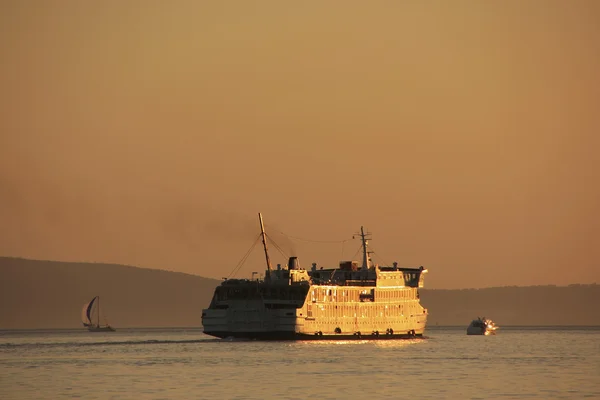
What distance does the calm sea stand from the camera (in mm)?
96500

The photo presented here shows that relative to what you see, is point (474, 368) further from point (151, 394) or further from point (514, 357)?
point (151, 394)

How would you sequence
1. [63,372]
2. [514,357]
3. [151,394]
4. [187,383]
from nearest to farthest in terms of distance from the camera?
1. [151,394]
2. [187,383]
3. [63,372]
4. [514,357]

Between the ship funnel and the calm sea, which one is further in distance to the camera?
the ship funnel

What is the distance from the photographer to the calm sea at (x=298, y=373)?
96.5 meters

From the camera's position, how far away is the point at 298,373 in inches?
4619

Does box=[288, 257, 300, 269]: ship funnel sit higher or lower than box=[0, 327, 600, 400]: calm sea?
higher

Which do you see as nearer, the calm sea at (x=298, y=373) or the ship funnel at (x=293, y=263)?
the calm sea at (x=298, y=373)

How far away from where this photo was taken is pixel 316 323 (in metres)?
194

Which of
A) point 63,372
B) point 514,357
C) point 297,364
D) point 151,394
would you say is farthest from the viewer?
point 514,357

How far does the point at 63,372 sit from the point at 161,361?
19690mm

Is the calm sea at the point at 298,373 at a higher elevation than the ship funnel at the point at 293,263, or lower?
lower

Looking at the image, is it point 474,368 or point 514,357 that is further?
point 514,357

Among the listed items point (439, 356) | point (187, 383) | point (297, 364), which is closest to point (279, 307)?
point (439, 356)

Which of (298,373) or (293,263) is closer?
(298,373)
